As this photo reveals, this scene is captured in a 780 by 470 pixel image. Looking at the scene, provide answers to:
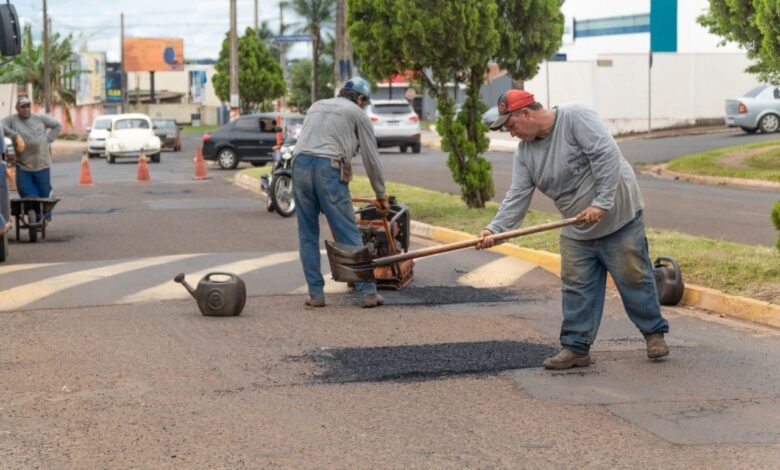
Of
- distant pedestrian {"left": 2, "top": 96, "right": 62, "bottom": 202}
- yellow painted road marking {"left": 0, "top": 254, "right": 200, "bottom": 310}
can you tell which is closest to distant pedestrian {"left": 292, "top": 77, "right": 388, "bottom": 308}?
yellow painted road marking {"left": 0, "top": 254, "right": 200, "bottom": 310}

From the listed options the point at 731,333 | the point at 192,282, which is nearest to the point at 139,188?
the point at 192,282

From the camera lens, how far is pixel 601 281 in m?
8.41

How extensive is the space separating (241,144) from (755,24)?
75.3 ft

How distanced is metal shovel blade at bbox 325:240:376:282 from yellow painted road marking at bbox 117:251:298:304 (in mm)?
1917

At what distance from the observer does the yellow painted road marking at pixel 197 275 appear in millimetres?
11453

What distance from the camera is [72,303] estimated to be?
36.4 feet

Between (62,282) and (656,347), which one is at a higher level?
(656,347)

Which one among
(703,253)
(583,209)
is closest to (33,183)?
(703,253)

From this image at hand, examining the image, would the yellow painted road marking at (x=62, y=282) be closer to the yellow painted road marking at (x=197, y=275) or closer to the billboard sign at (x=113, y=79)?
the yellow painted road marking at (x=197, y=275)

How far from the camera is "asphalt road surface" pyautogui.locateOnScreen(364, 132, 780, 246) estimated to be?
56.6 feet

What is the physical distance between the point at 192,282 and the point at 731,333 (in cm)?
500

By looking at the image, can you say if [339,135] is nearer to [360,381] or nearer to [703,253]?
[360,381]

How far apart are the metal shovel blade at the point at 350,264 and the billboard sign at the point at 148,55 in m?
117

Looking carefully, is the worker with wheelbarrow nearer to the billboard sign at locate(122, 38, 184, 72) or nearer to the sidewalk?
the sidewalk
